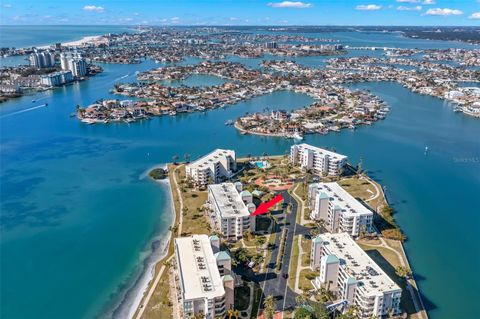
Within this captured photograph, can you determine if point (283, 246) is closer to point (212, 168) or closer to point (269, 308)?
point (269, 308)

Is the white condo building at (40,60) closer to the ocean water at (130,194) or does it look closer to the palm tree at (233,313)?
the ocean water at (130,194)

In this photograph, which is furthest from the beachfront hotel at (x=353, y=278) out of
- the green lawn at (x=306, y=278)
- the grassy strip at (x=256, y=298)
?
the grassy strip at (x=256, y=298)

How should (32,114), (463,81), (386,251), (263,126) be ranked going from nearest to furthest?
(386,251)
(263,126)
(32,114)
(463,81)

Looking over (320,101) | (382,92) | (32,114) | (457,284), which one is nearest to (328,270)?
(457,284)

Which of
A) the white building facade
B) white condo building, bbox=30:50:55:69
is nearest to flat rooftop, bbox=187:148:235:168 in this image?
the white building facade

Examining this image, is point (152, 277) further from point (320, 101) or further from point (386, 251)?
point (320, 101)
